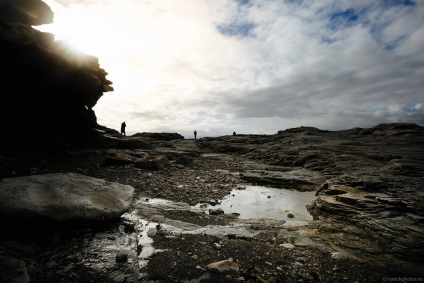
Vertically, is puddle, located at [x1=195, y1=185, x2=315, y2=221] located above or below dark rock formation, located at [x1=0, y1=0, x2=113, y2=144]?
below

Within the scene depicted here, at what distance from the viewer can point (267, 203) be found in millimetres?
11086

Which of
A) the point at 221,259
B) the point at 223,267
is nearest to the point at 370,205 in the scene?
the point at 221,259

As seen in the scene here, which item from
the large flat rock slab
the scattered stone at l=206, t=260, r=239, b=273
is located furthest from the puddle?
the large flat rock slab

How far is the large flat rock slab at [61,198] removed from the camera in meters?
5.03

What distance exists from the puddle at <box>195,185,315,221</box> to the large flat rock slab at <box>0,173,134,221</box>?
412 centimetres

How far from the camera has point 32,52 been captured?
14594mm

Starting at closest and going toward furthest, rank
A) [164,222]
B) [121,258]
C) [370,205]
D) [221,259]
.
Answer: [121,258], [221,259], [164,222], [370,205]

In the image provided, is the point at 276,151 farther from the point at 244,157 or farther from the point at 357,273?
the point at 357,273

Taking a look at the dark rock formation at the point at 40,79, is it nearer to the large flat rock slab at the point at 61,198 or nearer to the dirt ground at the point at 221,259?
the large flat rock slab at the point at 61,198

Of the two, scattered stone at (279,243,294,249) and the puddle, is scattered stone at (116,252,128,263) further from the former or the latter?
the puddle

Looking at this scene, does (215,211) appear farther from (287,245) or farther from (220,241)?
(287,245)

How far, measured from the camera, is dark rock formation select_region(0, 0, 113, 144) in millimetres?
13180

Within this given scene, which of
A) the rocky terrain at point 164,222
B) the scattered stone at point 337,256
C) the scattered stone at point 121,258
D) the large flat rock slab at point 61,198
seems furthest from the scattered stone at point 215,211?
the scattered stone at point 121,258

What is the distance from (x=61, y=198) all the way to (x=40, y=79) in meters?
15.9
